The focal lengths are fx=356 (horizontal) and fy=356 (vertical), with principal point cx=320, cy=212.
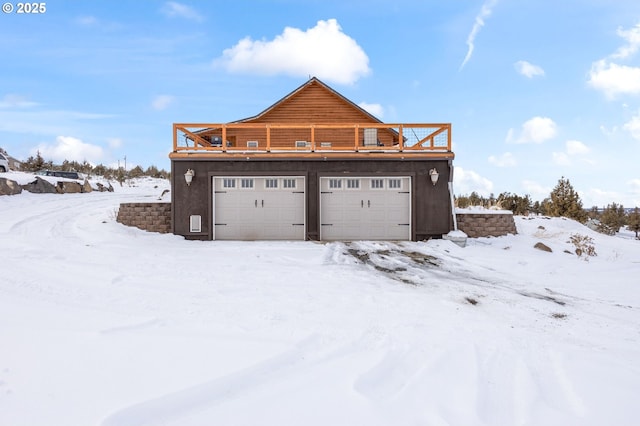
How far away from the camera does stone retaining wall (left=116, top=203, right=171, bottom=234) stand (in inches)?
460

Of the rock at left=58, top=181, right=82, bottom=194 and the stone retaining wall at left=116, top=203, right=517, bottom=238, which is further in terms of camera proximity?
the rock at left=58, top=181, right=82, bottom=194

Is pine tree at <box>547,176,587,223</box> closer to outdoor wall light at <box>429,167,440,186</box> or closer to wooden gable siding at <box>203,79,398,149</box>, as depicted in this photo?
wooden gable siding at <box>203,79,398,149</box>

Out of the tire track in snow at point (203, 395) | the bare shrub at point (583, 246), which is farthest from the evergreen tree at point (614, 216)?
the tire track in snow at point (203, 395)

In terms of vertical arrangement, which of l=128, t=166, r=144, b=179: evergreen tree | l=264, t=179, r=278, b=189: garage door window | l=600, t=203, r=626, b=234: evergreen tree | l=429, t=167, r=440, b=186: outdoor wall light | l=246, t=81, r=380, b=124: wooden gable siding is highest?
l=246, t=81, r=380, b=124: wooden gable siding

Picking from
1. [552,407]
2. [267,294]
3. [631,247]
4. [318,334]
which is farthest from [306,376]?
[631,247]

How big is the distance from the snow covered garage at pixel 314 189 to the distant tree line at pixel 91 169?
21424 mm

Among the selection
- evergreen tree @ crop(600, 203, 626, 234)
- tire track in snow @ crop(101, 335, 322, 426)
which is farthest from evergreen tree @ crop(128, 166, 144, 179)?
evergreen tree @ crop(600, 203, 626, 234)

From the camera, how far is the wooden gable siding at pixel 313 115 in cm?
1614

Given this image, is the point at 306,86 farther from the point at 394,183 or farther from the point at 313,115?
the point at 394,183

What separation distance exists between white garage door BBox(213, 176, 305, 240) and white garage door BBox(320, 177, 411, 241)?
0.85 metres

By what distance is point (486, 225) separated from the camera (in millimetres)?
11680

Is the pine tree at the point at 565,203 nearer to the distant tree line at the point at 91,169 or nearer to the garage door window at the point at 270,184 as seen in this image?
the garage door window at the point at 270,184

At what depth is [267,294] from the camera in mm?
5086

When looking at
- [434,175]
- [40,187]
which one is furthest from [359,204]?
[40,187]
